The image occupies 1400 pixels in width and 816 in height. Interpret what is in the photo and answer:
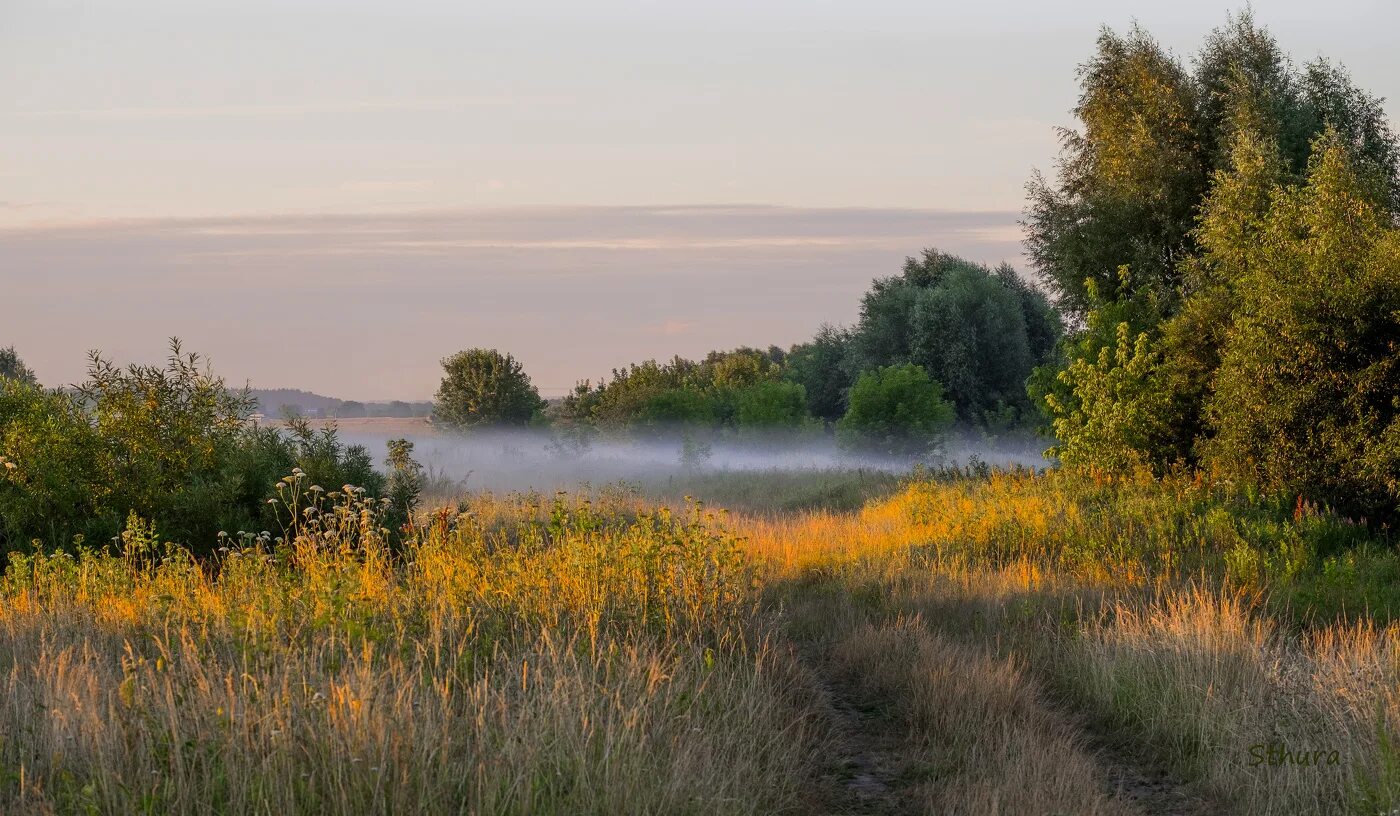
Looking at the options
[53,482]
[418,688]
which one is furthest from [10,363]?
[418,688]

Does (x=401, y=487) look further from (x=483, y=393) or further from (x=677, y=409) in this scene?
(x=483, y=393)

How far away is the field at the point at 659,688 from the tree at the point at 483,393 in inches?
2010

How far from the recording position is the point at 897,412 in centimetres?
4131

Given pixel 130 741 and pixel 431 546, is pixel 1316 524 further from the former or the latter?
pixel 130 741

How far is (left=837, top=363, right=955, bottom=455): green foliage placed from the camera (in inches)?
1624

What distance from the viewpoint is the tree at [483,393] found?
62500mm

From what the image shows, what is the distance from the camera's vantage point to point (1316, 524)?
1605cm

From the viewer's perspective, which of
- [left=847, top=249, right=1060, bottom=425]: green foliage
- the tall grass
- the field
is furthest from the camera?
[left=847, top=249, right=1060, bottom=425]: green foliage

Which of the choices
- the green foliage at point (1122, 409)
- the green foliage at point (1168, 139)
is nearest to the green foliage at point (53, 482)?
the green foliage at point (1122, 409)

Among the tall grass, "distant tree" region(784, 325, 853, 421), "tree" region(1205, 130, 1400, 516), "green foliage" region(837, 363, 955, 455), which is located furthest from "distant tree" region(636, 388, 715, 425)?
the tall grass

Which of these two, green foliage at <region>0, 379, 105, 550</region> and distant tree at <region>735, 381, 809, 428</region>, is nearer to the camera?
green foliage at <region>0, 379, 105, 550</region>

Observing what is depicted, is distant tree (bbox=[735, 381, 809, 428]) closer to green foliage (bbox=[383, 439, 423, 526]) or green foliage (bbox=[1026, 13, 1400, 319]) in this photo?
green foliage (bbox=[1026, 13, 1400, 319])

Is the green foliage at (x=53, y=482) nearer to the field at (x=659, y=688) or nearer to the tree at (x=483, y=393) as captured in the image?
the field at (x=659, y=688)

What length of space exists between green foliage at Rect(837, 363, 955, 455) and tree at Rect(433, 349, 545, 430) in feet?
83.7
